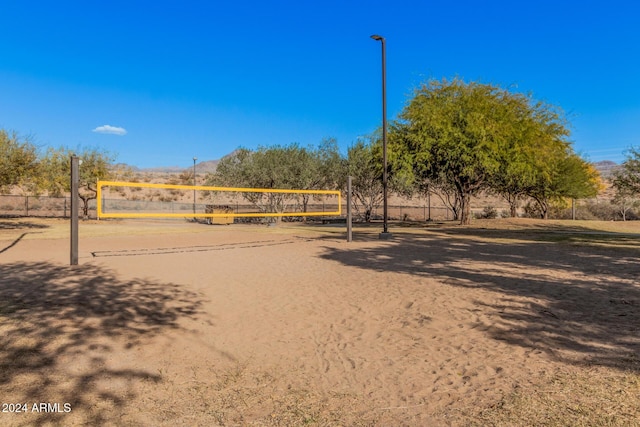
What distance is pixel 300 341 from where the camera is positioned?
5129 millimetres

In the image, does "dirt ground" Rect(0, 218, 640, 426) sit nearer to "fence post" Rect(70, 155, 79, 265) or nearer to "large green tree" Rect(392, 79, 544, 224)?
"fence post" Rect(70, 155, 79, 265)

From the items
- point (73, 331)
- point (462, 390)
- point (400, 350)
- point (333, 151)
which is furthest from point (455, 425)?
point (333, 151)

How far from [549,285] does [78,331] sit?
26.4 ft

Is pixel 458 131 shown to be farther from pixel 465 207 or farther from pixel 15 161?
pixel 15 161

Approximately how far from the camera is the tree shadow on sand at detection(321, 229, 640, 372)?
482cm

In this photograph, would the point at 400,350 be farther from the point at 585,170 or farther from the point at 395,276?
the point at 585,170

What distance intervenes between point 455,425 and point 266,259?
9696 millimetres

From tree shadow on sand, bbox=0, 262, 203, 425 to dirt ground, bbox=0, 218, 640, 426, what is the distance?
3 cm

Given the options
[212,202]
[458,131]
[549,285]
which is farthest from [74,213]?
[212,202]

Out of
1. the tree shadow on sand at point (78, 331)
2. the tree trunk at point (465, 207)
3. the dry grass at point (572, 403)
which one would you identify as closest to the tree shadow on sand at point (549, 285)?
the dry grass at point (572, 403)

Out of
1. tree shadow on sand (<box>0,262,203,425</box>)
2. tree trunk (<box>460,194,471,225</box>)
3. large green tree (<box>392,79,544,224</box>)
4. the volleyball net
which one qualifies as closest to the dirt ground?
tree shadow on sand (<box>0,262,203,425</box>)

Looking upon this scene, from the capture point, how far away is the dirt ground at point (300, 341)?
3.43m

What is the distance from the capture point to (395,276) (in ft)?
31.0

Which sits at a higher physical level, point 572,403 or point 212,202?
point 212,202
